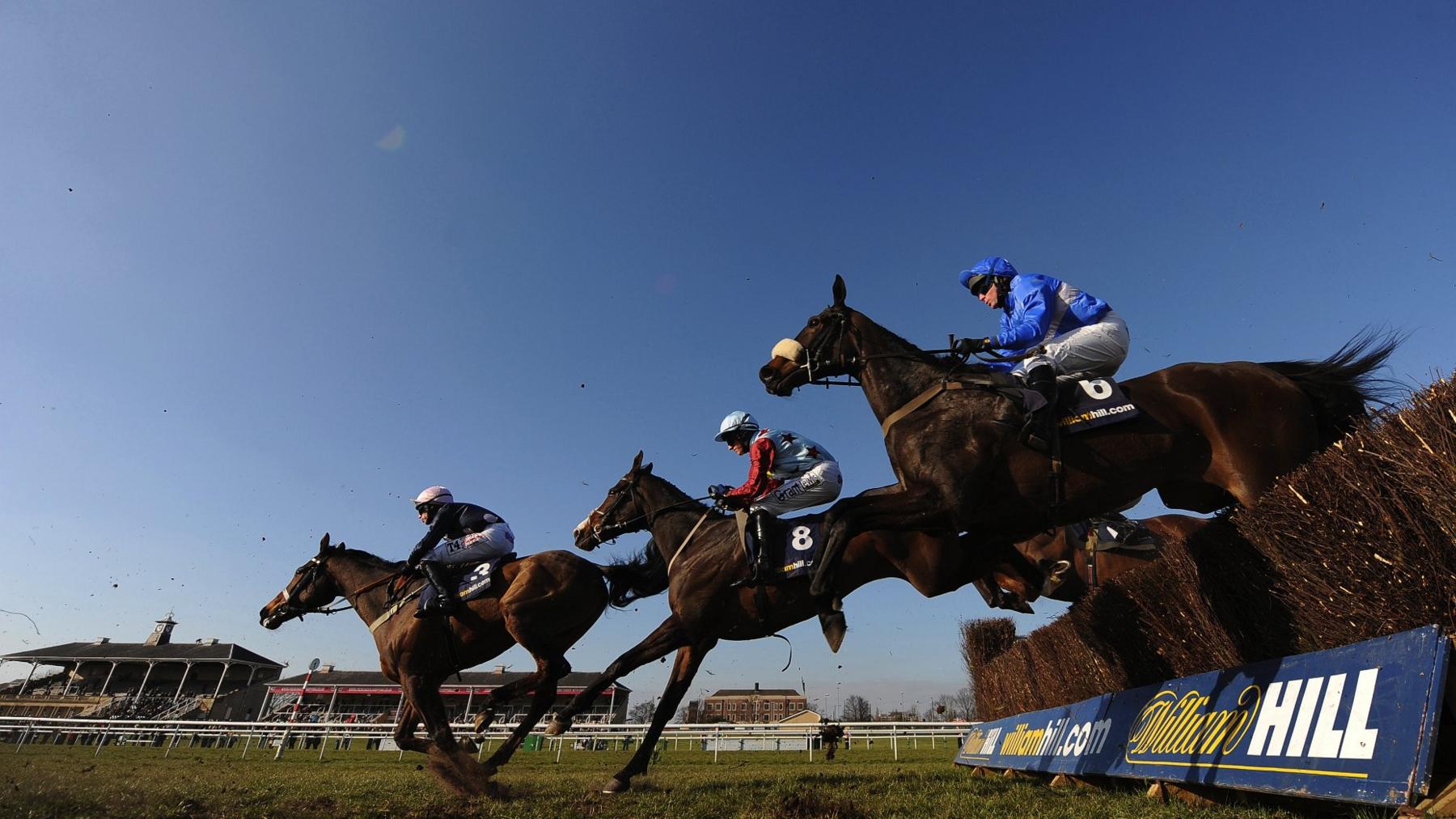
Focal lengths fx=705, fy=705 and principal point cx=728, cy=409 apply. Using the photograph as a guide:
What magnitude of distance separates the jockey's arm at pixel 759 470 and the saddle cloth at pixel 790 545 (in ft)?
2.77

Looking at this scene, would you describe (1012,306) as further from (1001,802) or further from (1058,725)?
(1058,725)

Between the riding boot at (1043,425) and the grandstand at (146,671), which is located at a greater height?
the grandstand at (146,671)

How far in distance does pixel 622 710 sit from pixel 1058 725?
56.2 metres

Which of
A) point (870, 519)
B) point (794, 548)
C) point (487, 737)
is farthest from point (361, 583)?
point (870, 519)

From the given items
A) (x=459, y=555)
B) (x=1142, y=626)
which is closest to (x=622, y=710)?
(x=459, y=555)

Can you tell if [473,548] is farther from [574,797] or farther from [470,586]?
[574,797]

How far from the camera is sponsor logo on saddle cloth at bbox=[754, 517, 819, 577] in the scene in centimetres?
612

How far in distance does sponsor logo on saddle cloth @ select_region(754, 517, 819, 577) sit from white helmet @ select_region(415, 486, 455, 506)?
4483 mm

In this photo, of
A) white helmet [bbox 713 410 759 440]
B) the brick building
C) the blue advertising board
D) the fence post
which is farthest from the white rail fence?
the brick building

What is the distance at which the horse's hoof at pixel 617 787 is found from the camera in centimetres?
632

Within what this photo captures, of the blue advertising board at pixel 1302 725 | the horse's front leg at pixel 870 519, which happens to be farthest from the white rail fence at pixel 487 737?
the horse's front leg at pixel 870 519

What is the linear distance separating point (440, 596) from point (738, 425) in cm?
380

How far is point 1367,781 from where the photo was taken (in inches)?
98.7

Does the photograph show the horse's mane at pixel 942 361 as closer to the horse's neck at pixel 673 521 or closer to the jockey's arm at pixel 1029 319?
the jockey's arm at pixel 1029 319
